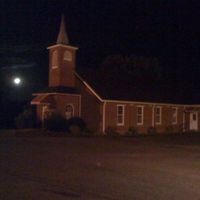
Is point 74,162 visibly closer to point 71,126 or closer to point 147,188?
point 147,188

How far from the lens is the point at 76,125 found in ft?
126

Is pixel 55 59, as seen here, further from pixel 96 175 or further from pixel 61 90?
pixel 96 175

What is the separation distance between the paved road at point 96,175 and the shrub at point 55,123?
14.7 m

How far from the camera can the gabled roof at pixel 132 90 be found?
40.3 meters

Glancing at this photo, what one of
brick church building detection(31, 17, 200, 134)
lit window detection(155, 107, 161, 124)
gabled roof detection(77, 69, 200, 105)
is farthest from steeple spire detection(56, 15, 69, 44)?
lit window detection(155, 107, 161, 124)

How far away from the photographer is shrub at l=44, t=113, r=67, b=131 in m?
37.6

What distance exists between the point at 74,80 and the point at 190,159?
849 inches

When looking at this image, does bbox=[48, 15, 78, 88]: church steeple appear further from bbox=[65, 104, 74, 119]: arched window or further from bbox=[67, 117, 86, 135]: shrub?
bbox=[67, 117, 86, 135]: shrub

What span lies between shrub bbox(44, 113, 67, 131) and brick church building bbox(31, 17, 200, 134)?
4.48ft

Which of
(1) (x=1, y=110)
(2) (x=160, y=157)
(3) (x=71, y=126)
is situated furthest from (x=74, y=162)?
(1) (x=1, y=110)

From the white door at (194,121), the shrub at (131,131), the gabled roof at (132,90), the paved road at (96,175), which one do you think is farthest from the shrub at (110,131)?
the paved road at (96,175)

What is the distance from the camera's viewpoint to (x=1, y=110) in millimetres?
46281

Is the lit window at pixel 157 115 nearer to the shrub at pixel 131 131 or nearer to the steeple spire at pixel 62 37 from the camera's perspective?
the shrub at pixel 131 131

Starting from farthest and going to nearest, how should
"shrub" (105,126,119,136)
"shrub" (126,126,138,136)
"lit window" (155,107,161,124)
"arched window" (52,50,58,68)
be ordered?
"lit window" (155,107,161,124), "arched window" (52,50,58,68), "shrub" (126,126,138,136), "shrub" (105,126,119,136)
